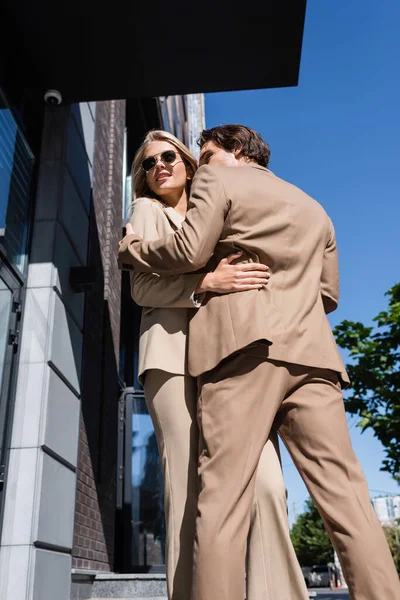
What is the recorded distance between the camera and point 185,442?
1.85 m

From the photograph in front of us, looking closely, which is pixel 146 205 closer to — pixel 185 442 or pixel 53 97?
pixel 185 442

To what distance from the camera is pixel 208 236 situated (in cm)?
187

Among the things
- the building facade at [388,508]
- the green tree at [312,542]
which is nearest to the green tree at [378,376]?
the green tree at [312,542]

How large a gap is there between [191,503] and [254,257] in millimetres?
853

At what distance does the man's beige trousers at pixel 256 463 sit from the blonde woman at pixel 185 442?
6.1 inches

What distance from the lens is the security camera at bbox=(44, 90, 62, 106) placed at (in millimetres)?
4754

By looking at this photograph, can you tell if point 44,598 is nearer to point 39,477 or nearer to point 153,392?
point 39,477

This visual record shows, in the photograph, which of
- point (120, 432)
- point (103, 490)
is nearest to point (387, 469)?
point (120, 432)

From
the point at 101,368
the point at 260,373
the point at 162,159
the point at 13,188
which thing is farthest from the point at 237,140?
the point at 101,368

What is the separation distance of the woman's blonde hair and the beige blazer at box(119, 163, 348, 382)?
22.0 inches

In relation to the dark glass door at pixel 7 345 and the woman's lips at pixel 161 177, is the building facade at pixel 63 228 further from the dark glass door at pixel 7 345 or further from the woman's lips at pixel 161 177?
the woman's lips at pixel 161 177

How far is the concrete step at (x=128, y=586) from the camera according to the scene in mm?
4504

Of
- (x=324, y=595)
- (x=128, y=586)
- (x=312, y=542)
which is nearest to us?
(x=128, y=586)

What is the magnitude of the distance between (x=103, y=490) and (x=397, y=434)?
277 inches
